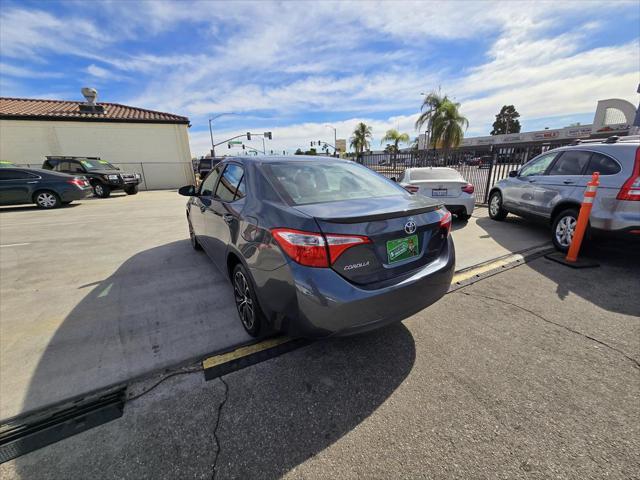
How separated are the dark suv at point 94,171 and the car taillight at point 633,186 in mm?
17284

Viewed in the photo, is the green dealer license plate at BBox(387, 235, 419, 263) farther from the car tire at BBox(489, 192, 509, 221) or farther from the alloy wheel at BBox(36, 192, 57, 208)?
the alloy wheel at BBox(36, 192, 57, 208)

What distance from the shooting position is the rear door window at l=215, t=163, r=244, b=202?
290cm

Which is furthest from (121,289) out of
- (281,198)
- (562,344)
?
(562,344)

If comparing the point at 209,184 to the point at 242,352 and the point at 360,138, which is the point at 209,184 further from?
the point at 360,138

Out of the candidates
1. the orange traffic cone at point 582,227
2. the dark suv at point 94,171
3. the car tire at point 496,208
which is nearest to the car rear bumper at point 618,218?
the orange traffic cone at point 582,227

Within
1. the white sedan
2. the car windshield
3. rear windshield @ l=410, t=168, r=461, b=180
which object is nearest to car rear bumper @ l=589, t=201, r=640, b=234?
the white sedan

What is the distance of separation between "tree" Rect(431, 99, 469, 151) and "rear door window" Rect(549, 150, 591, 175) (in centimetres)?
2253

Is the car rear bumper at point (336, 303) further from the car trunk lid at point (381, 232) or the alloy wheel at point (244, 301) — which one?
the alloy wheel at point (244, 301)

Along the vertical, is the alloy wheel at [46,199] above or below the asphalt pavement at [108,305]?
above

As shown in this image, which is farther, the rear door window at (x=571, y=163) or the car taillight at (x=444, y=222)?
the rear door window at (x=571, y=163)

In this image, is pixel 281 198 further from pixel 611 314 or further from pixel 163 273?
pixel 611 314

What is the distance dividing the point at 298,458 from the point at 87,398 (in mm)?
1606

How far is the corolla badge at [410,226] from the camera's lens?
6.80 ft

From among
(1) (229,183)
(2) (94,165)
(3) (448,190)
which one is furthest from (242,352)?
(2) (94,165)
